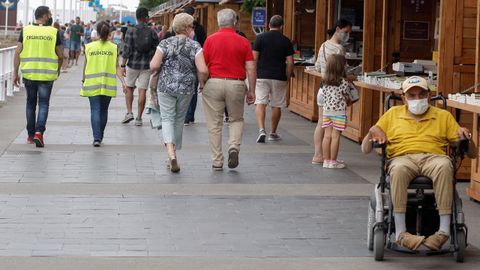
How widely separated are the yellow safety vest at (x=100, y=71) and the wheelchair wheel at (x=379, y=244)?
7.78 m

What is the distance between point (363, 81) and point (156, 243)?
6.90m

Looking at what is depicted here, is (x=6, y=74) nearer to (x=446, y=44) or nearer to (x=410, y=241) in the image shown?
(x=446, y=44)

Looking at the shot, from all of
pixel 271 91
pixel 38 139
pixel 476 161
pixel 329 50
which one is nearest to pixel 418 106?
pixel 476 161

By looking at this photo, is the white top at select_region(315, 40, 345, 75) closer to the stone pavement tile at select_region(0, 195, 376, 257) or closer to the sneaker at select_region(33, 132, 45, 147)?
the stone pavement tile at select_region(0, 195, 376, 257)

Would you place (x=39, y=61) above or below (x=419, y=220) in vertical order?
above

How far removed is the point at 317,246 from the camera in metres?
8.40

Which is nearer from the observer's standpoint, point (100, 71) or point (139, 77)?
point (100, 71)

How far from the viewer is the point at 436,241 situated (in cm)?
766

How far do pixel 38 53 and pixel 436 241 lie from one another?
820 cm

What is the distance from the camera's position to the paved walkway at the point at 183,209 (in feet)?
26.0

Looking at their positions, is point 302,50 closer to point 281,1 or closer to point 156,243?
point 281,1

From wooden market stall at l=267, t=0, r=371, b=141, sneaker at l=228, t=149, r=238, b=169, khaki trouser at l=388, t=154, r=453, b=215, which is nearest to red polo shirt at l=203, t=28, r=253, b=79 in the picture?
sneaker at l=228, t=149, r=238, b=169

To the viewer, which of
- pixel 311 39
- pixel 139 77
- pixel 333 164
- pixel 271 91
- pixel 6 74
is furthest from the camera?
pixel 6 74

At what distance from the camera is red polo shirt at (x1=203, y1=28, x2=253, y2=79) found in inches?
494
